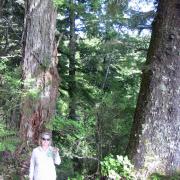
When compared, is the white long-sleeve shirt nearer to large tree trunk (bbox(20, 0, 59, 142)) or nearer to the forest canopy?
the forest canopy

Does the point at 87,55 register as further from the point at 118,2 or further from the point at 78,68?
the point at 118,2

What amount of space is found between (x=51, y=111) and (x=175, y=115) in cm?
327

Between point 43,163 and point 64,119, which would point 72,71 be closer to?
point 64,119

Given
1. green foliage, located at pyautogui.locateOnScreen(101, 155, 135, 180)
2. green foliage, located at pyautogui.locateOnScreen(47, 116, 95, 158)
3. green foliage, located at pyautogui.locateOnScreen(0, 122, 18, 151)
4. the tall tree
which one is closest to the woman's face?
green foliage, located at pyautogui.locateOnScreen(0, 122, 18, 151)

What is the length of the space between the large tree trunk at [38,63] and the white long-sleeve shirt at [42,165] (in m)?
2.22

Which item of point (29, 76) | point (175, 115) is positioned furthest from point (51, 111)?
point (175, 115)

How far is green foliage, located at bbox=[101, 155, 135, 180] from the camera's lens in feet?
20.0

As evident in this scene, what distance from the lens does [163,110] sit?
19.9 feet

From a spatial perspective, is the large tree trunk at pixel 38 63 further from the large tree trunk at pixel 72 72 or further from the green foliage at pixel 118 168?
the large tree trunk at pixel 72 72

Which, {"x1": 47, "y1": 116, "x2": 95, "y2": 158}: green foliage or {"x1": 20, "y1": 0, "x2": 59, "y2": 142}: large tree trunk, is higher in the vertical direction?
{"x1": 20, "y1": 0, "x2": 59, "y2": 142}: large tree trunk

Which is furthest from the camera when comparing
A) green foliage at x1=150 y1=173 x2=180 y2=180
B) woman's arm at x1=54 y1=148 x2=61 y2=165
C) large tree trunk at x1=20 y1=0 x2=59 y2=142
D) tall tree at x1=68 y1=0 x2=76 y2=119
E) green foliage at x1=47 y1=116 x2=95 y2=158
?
tall tree at x1=68 y1=0 x2=76 y2=119

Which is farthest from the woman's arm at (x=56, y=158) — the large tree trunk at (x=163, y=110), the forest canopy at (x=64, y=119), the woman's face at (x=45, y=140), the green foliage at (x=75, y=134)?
the green foliage at (x=75, y=134)

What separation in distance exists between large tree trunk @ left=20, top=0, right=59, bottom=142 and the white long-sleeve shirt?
2219 mm

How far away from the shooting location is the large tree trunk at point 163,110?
19.9 ft
